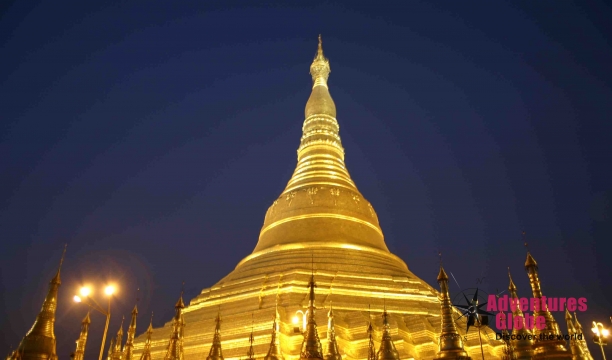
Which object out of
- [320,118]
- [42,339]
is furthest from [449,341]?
[320,118]

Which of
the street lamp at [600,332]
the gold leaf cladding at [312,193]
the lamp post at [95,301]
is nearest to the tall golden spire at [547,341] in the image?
the street lamp at [600,332]

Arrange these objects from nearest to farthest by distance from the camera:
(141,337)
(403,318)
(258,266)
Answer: (403,318) → (141,337) → (258,266)

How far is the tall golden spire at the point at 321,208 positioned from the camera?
22.7 metres

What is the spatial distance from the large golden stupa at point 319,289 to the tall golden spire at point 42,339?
10.2 feet

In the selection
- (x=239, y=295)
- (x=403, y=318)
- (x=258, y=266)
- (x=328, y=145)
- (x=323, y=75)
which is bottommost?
(x=403, y=318)

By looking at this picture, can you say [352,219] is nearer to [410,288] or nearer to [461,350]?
[410,288]

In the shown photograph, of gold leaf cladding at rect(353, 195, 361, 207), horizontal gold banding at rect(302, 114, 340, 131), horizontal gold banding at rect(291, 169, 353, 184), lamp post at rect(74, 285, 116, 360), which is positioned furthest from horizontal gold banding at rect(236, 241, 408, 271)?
lamp post at rect(74, 285, 116, 360)

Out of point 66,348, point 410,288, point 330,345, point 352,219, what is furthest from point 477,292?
point 66,348

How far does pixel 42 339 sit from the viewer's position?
721 cm

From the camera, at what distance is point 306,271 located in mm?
18641

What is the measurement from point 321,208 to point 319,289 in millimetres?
6229

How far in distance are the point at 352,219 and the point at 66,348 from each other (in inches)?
1273

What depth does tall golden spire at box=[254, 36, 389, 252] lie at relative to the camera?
22.7 meters

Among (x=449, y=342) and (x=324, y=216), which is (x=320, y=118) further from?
(x=449, y=342)
